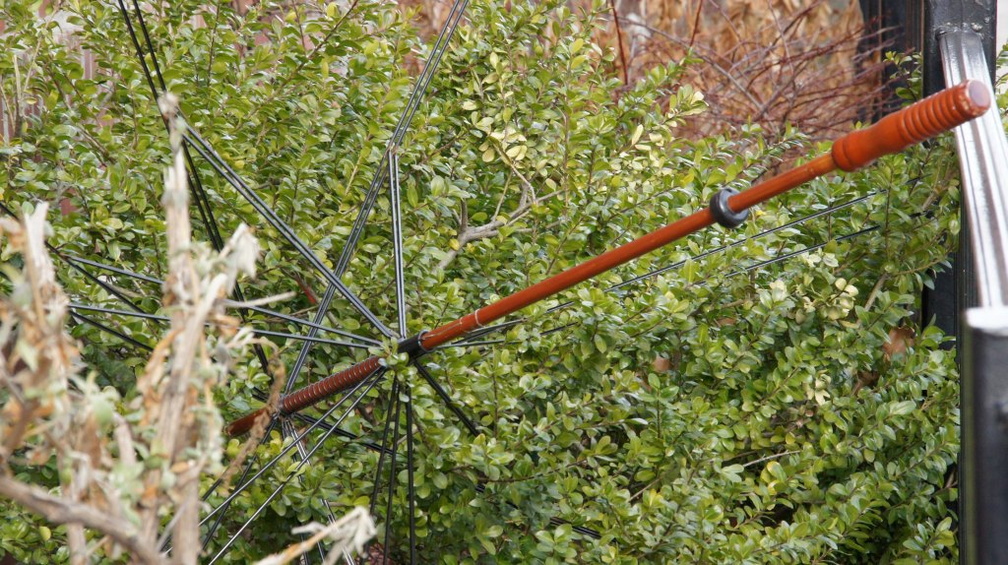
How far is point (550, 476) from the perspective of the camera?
85.7 inches

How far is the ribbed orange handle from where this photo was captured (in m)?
1.00

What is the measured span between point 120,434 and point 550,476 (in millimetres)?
1416

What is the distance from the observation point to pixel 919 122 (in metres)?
1.03

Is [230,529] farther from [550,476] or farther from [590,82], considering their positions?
[590,82]

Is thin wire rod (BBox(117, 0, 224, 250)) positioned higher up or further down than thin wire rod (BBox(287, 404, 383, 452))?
higher up

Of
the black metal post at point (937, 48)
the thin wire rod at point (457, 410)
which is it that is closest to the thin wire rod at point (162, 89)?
the thin wire rod at point (457, 410)

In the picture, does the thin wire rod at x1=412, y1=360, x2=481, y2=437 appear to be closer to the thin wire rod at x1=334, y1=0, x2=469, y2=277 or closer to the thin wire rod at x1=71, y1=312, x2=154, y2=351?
the thin wire rod at x1=334, y1=0, x2=469, y2=277

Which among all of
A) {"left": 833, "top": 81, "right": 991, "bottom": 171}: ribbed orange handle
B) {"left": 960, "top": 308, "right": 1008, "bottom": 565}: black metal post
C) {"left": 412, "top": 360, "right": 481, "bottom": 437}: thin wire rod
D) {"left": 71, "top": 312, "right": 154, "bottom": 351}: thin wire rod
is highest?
{"left": 71, "top": 312, "right": 154, "bottom": 351}: thin wire rod

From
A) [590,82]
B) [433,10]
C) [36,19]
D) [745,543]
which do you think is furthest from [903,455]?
[433,10]

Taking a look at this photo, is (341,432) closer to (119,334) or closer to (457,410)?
(457,410)

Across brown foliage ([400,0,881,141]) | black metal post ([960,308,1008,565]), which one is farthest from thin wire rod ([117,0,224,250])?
brown foliage ([400,0,881,141])

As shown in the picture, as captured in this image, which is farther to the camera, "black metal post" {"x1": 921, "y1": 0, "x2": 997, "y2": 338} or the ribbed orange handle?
"black metal post" {"x1": 921, "y1": 0, "x2": 997, "y2": 338}

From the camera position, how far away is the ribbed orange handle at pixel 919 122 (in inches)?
39.3

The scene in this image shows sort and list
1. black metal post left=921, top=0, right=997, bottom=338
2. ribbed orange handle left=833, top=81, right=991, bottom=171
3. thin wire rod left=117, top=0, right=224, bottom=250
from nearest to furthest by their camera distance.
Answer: ribbed orange handle left=833, top=81, right=991, bottom=171 → thin wire rod left=117, top=0, right=224, bottom=250 → black metal post left=921, top=0, right=997, bottom=338
